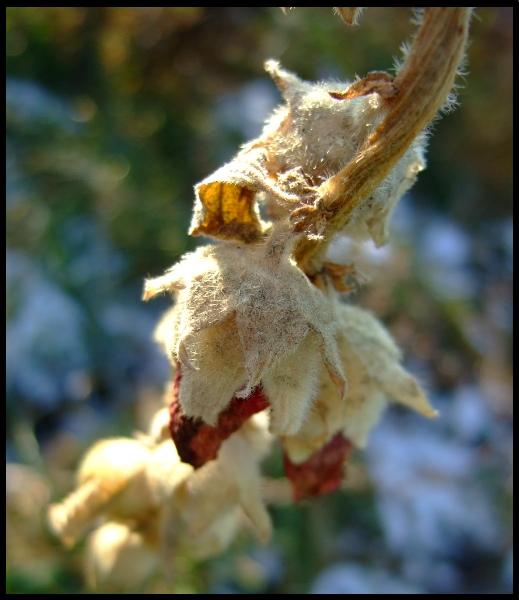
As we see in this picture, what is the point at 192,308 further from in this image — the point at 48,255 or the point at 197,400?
the point at 48,255

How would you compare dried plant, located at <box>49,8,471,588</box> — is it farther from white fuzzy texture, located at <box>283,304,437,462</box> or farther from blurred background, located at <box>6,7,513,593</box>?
blurred background, located at <box>6,7,513,593</box>

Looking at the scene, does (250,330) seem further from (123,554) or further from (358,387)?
(123,554)

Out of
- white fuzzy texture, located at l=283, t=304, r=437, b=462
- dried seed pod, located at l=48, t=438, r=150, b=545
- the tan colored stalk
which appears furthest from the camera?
dried seed pod, located at l=48, t=438, r=150, b=545

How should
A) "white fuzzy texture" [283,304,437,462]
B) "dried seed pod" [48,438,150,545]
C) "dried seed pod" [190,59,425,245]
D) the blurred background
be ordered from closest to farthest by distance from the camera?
"dried seed pod" [190,59,425,245]
"white fuzzy texture" [283,304,437,462]
"dried seed pod" [48,438,150,545]
the blurred background

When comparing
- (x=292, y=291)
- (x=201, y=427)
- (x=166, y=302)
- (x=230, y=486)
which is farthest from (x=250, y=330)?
(x=166, y=302)

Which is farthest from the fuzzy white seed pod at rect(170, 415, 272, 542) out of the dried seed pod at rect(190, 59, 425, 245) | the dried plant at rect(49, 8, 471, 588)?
the dried seed pod at rect(190, 59, 425, 245)
